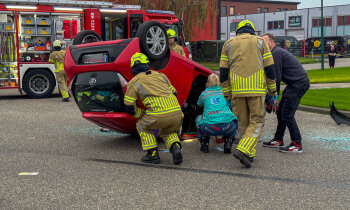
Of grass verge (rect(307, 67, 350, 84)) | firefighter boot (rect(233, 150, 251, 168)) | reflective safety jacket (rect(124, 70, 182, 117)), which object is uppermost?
reflective safety jacket (rect(124, 70, 182, 117))

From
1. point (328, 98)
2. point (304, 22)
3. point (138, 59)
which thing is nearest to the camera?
point (138, 59)

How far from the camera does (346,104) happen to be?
11188 mm

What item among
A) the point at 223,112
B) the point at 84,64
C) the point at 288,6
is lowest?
the point at 223,112

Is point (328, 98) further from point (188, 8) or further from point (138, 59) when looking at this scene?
point (188, 8)

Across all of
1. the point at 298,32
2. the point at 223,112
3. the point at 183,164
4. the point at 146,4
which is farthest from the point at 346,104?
the point at 298,32

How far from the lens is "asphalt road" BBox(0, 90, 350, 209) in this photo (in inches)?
174

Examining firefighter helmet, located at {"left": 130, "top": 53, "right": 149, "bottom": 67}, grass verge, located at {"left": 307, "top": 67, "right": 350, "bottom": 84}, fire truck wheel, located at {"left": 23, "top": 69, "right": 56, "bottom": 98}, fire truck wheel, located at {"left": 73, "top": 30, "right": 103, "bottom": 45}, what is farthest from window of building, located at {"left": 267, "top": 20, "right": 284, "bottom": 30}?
firefighter helmet, located at {"left": 130, "top": 53, "right": 149, "bottom": 67}

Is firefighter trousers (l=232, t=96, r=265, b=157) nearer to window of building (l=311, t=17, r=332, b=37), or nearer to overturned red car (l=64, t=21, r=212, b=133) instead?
overturned red car (l=64, t=21, r=212, b=133)

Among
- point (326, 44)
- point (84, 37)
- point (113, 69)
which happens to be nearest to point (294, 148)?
point (113, 69)

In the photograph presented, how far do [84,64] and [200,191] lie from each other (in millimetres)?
2922

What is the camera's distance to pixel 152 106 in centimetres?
581

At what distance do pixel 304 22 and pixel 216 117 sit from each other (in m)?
A: 59.2

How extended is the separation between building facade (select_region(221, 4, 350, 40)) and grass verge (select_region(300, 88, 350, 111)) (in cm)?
4032

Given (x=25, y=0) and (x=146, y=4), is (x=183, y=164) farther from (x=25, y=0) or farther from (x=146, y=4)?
(x=146, y=4)
